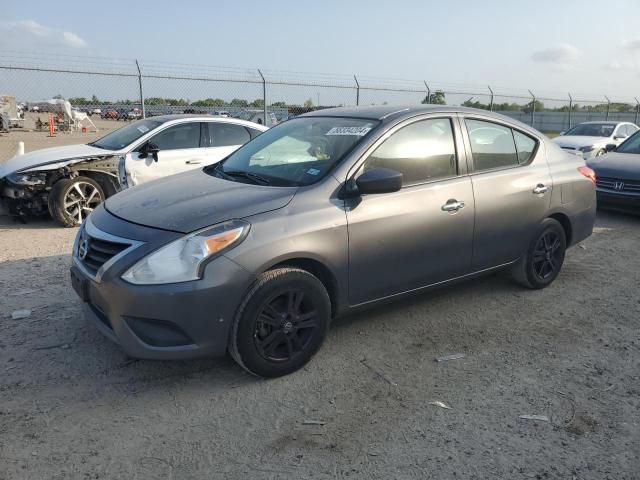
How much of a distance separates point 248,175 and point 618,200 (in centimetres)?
660

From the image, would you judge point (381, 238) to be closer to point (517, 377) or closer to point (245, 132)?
point (517, 377)

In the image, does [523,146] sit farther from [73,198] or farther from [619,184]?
[73,198]

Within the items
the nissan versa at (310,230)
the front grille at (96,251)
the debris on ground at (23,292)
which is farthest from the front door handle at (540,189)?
the debris on ground at (23,292)

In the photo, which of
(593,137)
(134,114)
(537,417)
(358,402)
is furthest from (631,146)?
(134,114)

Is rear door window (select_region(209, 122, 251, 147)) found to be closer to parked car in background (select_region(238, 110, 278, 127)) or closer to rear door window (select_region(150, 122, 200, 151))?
rear door window (select_region(150, 122, 200, 151))

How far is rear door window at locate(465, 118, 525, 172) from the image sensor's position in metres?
4.27

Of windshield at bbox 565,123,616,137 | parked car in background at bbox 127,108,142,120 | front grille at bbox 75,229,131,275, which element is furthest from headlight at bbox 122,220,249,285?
windshield at bbox 565,123,616,137

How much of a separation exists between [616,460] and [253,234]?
87.9 inches

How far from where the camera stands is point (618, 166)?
27.0ft

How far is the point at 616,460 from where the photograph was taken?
2.62 meters

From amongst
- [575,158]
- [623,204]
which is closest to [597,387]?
[575,158]

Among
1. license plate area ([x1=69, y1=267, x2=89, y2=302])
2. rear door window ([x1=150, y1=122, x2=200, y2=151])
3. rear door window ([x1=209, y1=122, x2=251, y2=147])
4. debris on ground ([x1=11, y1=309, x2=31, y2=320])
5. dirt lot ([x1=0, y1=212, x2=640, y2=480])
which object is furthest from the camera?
rear door window ([x1=209, y1=122, x2=251, y2=147])

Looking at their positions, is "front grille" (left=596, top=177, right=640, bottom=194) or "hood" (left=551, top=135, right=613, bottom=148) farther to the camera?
"hood" (left=551, top=135, right=613, bottom=148)

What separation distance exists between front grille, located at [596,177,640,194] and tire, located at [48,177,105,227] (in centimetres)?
764
